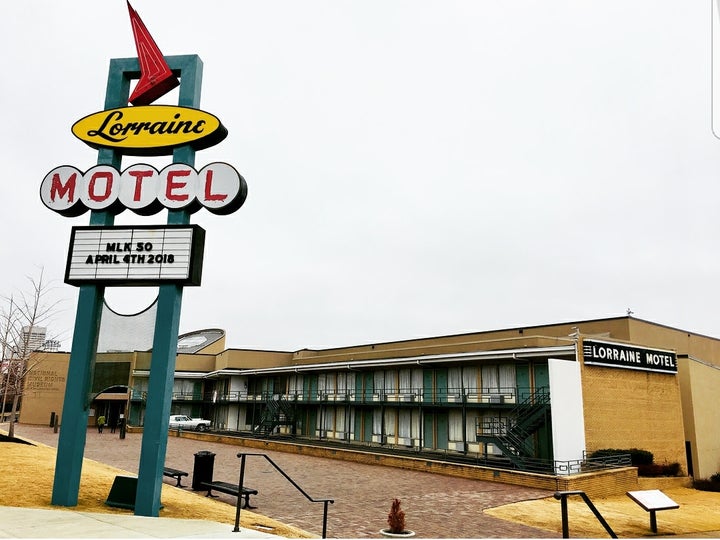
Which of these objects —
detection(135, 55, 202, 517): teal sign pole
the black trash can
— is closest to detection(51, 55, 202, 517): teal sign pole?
detection(135, 55, 202, 517): teal sign pole

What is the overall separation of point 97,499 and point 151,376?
3379 mm

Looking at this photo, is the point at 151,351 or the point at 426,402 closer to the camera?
the point at 151,351

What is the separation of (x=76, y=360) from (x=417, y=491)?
12163mm

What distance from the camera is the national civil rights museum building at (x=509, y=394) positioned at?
25.0 metres

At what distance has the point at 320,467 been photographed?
26453 millimetres

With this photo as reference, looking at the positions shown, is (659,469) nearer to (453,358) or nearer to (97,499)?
(453,358)

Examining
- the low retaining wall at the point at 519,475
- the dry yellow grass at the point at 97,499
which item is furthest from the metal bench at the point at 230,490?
the low retaining wall at the point at 519,475

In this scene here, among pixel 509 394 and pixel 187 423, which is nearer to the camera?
pixel 509 394

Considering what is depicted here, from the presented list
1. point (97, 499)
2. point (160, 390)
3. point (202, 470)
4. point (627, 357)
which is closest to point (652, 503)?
point (627, 357)

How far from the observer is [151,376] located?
42.9 ft

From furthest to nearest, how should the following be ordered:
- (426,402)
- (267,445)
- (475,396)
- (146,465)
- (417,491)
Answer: (267,445), (426,402), (475,396), (417,491), (146,465)

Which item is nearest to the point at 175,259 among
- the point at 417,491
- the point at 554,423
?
the point at 417,491

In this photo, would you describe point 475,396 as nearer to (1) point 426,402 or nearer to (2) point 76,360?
(1) point 426,402

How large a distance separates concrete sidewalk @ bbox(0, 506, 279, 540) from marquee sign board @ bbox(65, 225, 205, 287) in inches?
202
